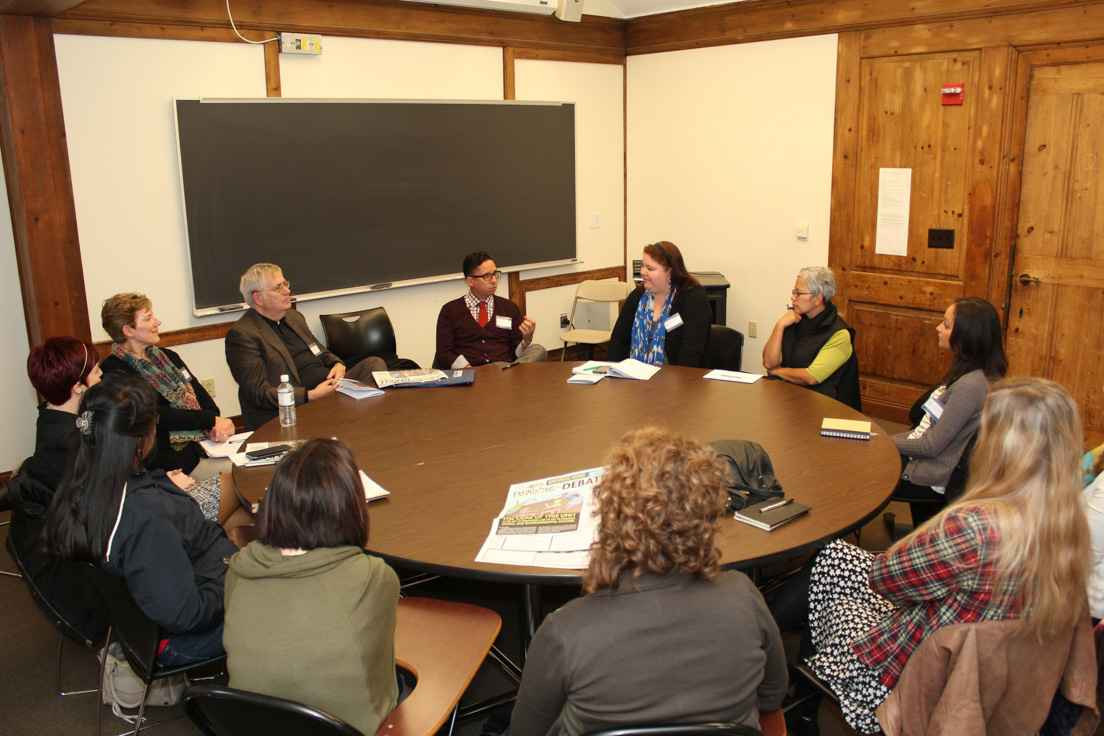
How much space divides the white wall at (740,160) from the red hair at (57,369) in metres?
4.62

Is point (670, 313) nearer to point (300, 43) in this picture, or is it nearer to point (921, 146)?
point (921, 146)

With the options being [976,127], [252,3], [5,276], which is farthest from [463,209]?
[976,127]

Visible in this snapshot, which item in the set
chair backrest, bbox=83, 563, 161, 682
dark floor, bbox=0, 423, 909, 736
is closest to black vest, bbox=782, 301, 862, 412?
dark floor, bbox=0, 423, 909, 736

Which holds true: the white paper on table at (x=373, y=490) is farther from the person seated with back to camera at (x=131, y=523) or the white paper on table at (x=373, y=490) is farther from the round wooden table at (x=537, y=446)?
the person seated with back to camera at (x=131, y=523)

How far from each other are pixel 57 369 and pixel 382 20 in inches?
134

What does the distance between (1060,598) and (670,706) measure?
2.97 ft

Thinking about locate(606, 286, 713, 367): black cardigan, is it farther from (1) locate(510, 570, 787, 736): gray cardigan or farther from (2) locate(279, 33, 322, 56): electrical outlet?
(1) locate(510, 570, 787, 736): gray cardigan

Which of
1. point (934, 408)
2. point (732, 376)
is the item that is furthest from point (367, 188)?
point (934, 408)

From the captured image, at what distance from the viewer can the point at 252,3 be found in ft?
Answer: 15.8

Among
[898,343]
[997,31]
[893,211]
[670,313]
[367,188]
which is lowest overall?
[898,343]

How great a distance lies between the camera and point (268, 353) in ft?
12.8

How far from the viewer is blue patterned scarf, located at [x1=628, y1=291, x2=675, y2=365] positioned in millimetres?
4414

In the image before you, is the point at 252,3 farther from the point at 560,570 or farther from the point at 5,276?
the point at 560,570

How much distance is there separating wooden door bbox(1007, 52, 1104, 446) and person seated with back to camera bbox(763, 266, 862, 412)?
5.60 ft
